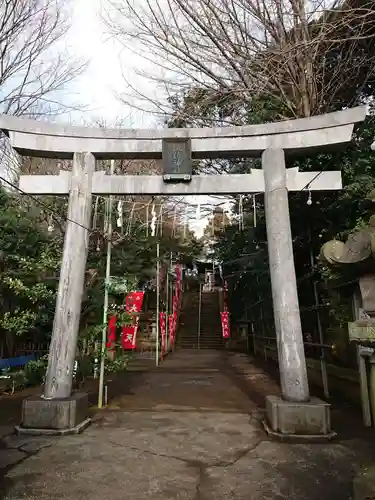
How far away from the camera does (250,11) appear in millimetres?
9953

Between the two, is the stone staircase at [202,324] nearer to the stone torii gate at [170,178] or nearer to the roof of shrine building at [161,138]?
the stone torii gate at [170,178]

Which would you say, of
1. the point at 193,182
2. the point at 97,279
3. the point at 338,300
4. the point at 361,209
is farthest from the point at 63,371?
the point at 361,209

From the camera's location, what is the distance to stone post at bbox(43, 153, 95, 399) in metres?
6.14

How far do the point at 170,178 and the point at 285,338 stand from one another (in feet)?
11.0

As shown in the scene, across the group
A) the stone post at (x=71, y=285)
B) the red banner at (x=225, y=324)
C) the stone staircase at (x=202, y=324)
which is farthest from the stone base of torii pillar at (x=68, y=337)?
the stone staircase at (x=202, y=324)

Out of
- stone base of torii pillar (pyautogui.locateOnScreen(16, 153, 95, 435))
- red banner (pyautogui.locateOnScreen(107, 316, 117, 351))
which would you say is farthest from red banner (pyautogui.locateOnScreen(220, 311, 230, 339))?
stone base of torii pillar (pyautogui.locateOnScreen(16, 153, 95, 435))

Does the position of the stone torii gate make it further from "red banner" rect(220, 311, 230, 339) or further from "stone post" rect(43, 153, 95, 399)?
"red banner" rect(220, 311, 230, 339)

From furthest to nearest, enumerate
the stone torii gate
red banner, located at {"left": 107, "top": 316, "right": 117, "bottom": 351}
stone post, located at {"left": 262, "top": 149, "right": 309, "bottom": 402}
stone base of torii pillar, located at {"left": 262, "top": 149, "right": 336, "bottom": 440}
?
red banner, located at {"left": 107, "top": 316, "right": 117, "bottom": 351}, the stone torii gate, stone post, located at {"left": 262, "top": 149, "right": 309, "bottom": 402}, stone base of torii pillar, located at {"left": 262, "top": 149, "right": 336, "bottom": 440}

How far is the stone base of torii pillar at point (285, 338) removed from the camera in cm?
551

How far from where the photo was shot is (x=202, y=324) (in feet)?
91.8

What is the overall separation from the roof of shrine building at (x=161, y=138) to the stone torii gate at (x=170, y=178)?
2cm

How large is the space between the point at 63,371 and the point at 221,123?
1003cm

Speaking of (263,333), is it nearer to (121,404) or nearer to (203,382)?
(203,382)

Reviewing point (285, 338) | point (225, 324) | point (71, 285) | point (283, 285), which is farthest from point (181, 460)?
point (225, 324)
